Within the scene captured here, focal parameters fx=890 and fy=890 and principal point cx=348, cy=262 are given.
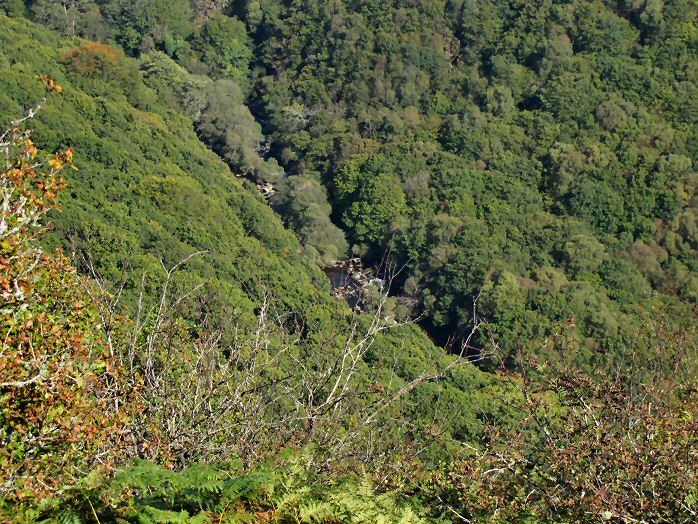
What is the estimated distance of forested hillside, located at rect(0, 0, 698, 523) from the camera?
26.8ft

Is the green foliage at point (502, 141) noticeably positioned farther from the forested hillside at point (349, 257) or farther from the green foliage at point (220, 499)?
the green foliage at point (220, 499)

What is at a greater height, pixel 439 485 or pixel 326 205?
pixel 439 485

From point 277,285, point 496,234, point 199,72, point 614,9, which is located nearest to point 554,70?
point 614,9

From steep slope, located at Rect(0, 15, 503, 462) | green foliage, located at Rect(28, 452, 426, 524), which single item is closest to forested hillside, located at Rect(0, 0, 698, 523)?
green foliage, located at Rect(28, 452, 426, 524)

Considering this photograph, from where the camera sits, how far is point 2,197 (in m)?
8.48

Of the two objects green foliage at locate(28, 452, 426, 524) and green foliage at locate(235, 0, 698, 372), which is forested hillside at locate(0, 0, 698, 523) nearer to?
green foliage at locate(28, 452, 426, 524)

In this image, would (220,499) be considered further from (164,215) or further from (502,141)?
(502,141)

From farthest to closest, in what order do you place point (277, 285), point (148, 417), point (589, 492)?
point (277, 285) → point (148, 417) → point (589, 492)

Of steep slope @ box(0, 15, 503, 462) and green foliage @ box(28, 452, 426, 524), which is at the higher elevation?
green foliage @ box(28, 452, 426, 524)

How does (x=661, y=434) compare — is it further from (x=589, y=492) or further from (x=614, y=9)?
(x=614, y=9)

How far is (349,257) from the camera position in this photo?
49.6 meters

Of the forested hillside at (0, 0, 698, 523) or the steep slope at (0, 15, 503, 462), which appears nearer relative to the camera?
the forested hillside at (0, 0, 698, 523)

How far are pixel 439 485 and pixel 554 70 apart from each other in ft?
184

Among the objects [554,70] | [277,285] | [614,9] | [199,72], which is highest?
[614,9]
